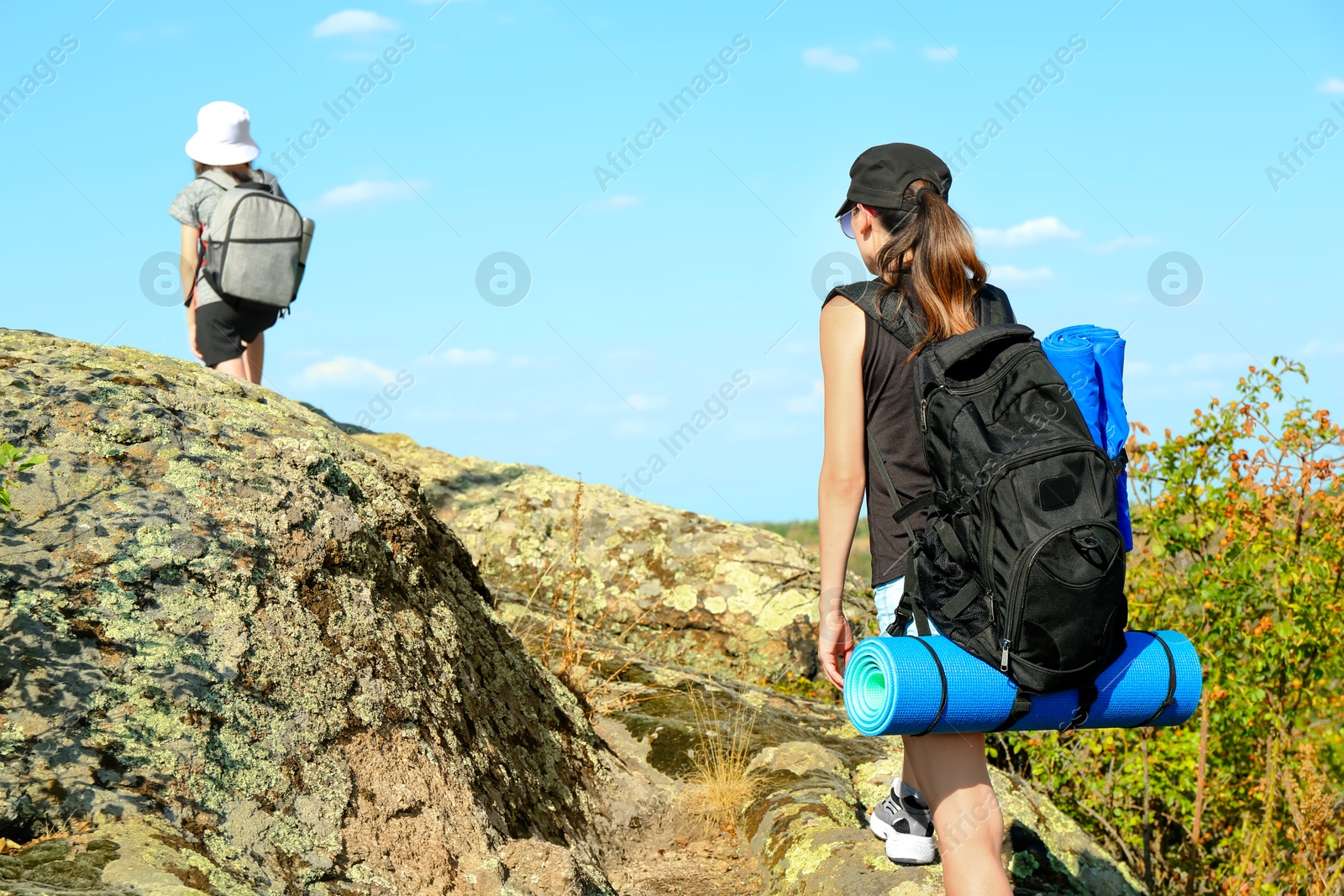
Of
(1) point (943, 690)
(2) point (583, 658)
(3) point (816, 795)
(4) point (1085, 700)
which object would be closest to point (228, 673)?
(1) point (943, 690)

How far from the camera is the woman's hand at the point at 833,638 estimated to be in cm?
323

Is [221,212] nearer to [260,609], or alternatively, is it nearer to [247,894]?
[260,609]

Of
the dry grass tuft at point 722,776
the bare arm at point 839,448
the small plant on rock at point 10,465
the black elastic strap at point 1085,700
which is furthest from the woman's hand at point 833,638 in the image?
the small plant on rock at point 10,465

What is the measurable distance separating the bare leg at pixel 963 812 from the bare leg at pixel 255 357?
468 cm

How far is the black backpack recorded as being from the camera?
269 centimetres

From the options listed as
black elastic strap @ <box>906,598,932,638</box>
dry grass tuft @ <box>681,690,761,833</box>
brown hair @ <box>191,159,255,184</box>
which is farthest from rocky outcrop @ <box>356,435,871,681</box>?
black elastic strap @ <box>906,598,932,638</box>

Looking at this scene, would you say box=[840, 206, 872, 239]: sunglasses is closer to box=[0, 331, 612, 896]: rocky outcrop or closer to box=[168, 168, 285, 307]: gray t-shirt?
box=[0, 331, 612, 896]: rocky outcrop

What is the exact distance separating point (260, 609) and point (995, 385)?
2.12m

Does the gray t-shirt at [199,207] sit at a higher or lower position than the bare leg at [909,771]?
higher

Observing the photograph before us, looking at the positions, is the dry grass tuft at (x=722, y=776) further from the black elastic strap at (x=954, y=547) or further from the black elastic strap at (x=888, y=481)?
the black elastic strap at (x=954, y=547)

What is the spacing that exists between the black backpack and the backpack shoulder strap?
0.45 ft

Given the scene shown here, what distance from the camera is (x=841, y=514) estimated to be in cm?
320

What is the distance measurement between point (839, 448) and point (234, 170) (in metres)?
4.69

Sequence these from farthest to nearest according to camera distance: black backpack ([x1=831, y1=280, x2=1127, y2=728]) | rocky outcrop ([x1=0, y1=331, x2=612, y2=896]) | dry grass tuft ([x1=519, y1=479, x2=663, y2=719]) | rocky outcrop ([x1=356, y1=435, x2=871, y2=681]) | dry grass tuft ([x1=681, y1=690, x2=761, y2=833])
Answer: rocky outcrop ([x1=356, y1=435, x2=871, y2=681]) → dry grass tuft ([x1=519, y1=479, x2=663, y2=719]) → dry grass tuft ([x1=681, y1=690, x2=761, y2=833]) → black backpack ([x1=831, y1=280, x2=1127, y2=728]) → rocky outcrop ([x1=0, y1=331, x2=612, y2=896])
